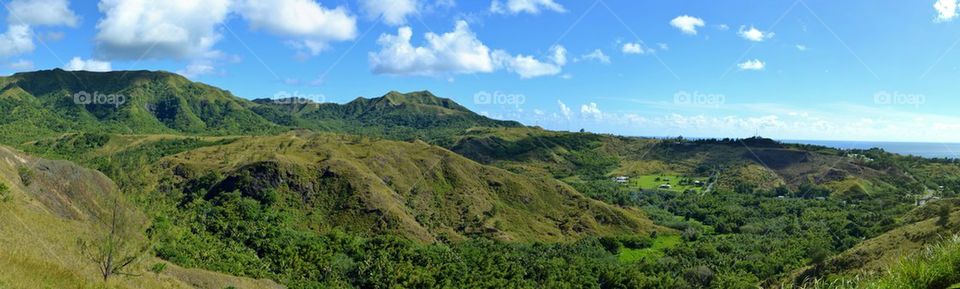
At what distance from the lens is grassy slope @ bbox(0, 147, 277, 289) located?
2791 cm

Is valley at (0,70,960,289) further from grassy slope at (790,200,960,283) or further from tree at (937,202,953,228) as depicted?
tree at (937,202,953,228)

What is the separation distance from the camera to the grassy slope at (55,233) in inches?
1099

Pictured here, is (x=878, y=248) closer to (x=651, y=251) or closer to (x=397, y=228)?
(x=651, y=251)

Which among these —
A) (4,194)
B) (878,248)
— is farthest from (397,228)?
(878,248)

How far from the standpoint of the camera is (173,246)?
70812mm

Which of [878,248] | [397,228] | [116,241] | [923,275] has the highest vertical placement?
[923,275]

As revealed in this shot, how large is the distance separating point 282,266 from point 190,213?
91.3 feet

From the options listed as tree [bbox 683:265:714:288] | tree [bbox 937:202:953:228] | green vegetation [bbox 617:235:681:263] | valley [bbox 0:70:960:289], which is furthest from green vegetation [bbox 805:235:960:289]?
green vegetation [bbox 617:235:681:263]

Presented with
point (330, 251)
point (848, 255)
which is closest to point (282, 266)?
point (330, 251)

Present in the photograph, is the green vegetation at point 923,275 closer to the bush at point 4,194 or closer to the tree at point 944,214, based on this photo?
→ the bush at point 4,194

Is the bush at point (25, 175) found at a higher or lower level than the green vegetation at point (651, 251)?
higher

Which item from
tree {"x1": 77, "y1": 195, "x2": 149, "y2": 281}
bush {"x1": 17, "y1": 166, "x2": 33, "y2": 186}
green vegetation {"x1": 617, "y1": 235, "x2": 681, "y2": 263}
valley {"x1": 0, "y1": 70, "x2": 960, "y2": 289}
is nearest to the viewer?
tree {"x1": 77, "y1": 195, "x2": 149, "y2": 281}

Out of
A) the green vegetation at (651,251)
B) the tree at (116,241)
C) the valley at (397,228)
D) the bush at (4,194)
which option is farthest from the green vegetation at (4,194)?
the green vegetation at (651,251)

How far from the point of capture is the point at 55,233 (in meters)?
48.5
